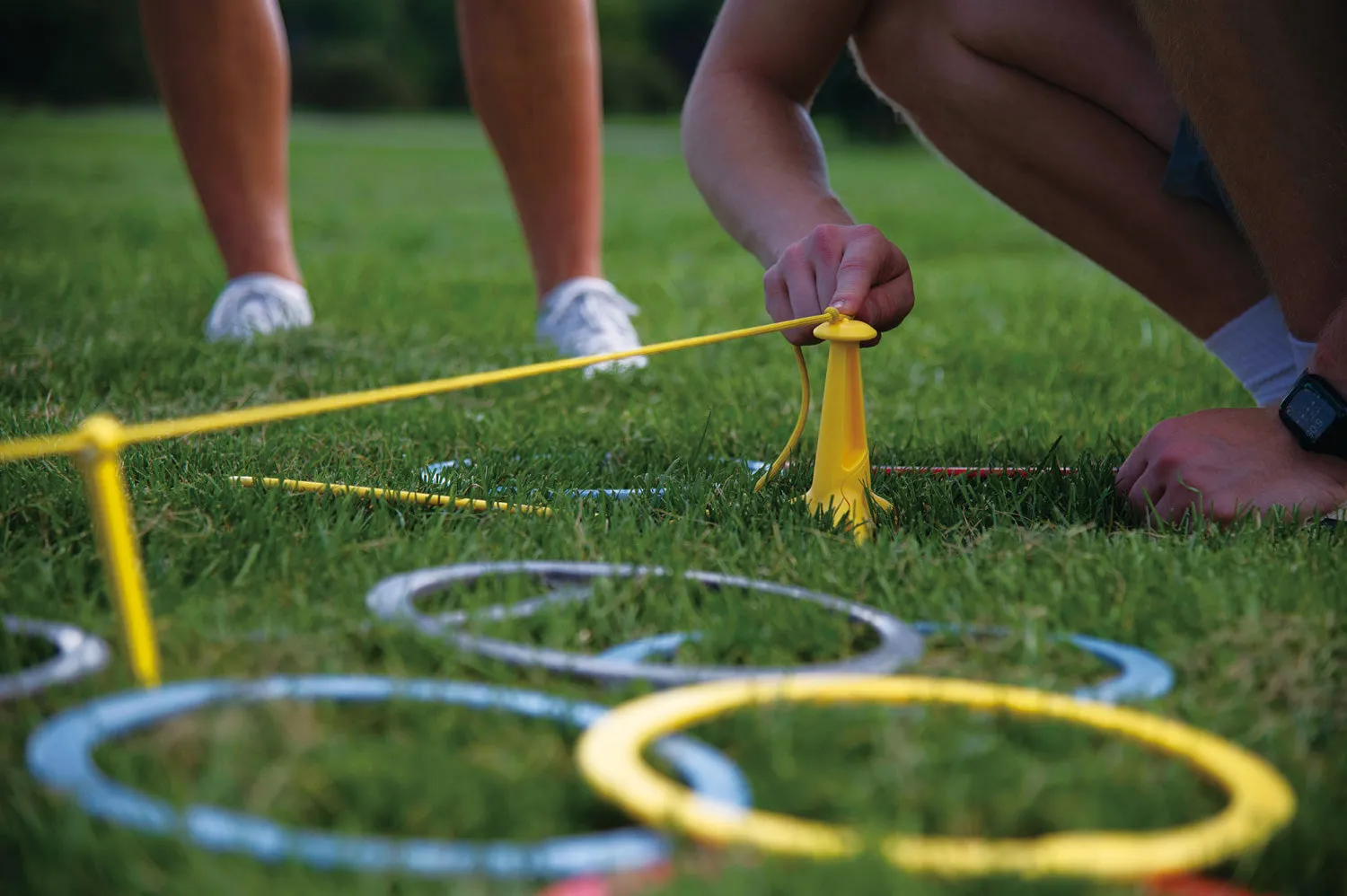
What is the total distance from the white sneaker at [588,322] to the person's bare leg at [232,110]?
0.79m

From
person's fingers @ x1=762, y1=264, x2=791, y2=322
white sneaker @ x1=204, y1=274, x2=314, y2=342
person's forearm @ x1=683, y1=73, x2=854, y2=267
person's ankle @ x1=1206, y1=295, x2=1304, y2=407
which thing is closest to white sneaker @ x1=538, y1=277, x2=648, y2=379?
white sneaker @ x1=204, y1=274, x2=314, y2=342

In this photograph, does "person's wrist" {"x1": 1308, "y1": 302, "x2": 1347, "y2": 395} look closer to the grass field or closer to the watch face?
the watch face

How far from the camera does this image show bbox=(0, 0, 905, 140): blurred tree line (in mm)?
32188

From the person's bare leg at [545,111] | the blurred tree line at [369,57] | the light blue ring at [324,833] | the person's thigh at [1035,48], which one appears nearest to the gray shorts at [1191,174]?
the person's thigh at [1035,48]

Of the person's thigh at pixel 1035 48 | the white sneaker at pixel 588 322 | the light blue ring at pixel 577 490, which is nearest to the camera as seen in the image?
the light blue ring at pixel 577 490

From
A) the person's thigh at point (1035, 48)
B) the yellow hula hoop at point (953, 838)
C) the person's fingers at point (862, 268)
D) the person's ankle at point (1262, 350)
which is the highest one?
the person's thigh at point (1035, 48)

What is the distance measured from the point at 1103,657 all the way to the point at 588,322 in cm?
203

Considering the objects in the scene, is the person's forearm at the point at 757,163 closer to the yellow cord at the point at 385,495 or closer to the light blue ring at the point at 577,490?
the light blue ring at the point at 577,490

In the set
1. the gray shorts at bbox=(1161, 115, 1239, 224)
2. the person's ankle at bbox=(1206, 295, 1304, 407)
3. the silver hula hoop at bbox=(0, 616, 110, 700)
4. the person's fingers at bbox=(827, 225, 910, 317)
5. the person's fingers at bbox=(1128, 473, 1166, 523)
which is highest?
the gray shorts at bbox=(1161, 115, 1239, 224)

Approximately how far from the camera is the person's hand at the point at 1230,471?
5.65ft

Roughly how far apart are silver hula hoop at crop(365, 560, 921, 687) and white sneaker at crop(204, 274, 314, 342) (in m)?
1.84

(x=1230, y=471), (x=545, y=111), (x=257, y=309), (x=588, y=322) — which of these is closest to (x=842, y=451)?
(x=1230, y=471)

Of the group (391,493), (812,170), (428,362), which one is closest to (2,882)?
(391,493)

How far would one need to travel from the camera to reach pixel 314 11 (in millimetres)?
44812
